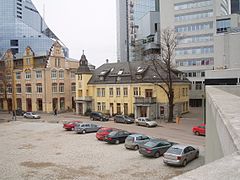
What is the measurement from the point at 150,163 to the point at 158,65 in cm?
2803

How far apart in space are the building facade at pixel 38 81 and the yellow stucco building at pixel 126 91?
28.7 feet

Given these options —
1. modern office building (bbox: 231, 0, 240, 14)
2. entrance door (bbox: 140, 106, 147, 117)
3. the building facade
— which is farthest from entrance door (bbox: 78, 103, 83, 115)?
modern office building (bbox: 231, 0, 240, 14)

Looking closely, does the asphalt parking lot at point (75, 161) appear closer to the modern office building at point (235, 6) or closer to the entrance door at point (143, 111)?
the entrance door at point (143, 111)

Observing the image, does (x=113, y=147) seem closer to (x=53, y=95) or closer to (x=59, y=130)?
(x=59, y=130)

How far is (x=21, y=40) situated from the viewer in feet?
399

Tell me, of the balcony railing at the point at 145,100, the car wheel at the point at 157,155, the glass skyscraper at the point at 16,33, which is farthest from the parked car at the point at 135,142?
the glass skyscraper at the point at 16,33

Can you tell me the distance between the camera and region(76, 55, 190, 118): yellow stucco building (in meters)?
42.0

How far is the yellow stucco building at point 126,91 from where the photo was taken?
1652 inches

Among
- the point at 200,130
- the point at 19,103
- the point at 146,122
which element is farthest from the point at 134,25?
the point at 200,130

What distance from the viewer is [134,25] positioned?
413 feet

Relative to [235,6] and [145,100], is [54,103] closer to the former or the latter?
[145,100]

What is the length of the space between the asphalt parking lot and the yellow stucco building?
13791 millimetres

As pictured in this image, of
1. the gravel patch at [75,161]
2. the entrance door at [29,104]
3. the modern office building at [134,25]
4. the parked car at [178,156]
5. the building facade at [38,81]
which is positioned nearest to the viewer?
the gravel patch at [75,161]

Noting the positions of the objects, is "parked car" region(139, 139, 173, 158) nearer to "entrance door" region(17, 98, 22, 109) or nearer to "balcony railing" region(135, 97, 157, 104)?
"balcony railing" region(135, 97, 157, 104)
